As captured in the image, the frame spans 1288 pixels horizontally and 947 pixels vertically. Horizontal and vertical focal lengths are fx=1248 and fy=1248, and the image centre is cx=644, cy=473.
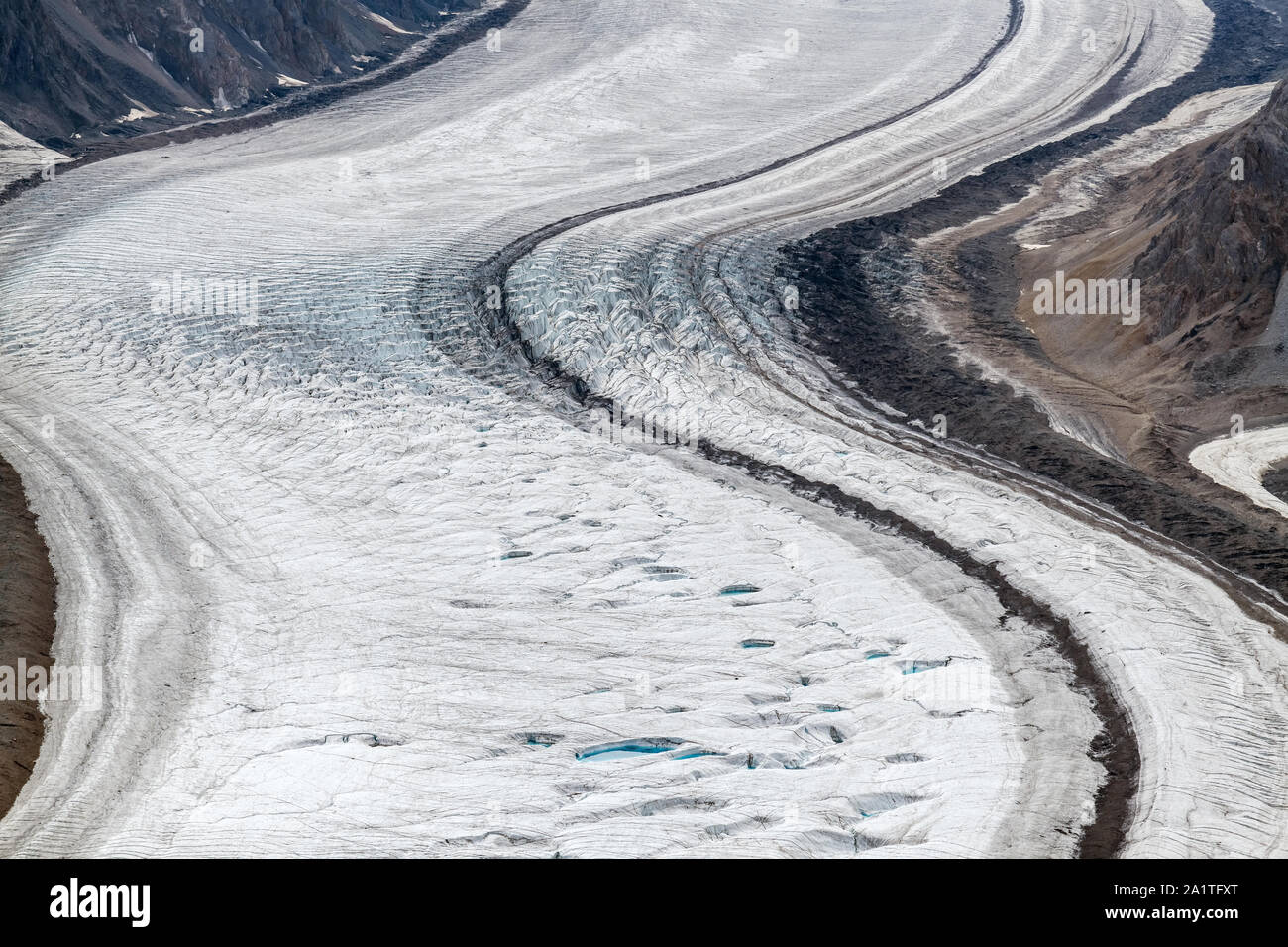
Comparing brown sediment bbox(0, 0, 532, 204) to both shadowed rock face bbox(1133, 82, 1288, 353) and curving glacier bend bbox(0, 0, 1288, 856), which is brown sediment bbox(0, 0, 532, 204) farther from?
shadowed rock face bbox(1133, 82, 1288, 353)

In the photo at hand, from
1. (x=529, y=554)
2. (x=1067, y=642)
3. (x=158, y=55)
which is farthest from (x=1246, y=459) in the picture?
(x=158, y=55)

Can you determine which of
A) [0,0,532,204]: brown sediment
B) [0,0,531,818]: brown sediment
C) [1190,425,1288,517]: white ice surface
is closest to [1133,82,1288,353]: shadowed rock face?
[1190,425,1288,517]: white ice surface

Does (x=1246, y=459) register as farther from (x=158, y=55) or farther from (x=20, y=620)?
(x=158, y=55)

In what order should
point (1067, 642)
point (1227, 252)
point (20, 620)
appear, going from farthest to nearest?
point (1227, 252) → point (20, 620) → point (1067, 642)

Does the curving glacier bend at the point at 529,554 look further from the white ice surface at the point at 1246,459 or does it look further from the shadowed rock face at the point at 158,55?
the shadowed rock face at the point at 158,55

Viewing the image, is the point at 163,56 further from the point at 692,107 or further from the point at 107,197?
the point at 692,107

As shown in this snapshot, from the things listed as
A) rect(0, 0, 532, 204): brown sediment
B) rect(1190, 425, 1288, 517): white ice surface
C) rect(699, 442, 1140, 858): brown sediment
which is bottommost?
rect(699, 442, 1140, 858): brown sediment

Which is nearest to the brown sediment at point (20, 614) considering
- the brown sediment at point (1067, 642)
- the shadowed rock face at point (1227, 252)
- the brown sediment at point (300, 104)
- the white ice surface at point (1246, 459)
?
the brown sediment at point (300, 104)
